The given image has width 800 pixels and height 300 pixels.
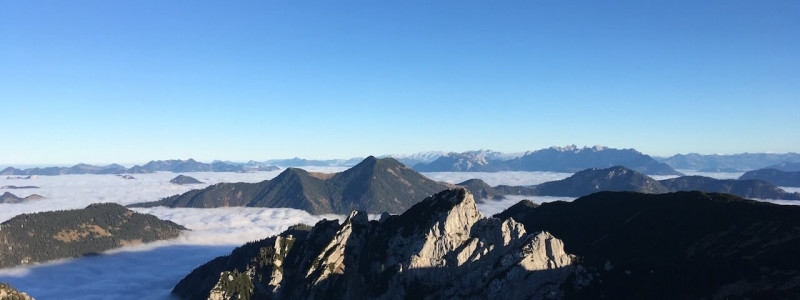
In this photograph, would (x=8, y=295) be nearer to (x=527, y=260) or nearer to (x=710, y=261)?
(x=527, y=260)

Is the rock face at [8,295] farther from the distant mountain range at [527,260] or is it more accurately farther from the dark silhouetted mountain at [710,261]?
the dark silhouetted mountain at [710,261]

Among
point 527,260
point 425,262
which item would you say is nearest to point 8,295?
point 425,262

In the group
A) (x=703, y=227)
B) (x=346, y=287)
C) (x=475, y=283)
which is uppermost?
(x=703, y=227)

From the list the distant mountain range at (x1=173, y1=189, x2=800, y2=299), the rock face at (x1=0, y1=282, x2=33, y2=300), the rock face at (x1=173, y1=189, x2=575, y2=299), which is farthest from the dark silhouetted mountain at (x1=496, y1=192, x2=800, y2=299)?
the rock face at (x1=0, y1=282, x2=33, y2=300)

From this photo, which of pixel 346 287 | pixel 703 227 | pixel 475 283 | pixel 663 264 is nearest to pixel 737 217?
pixel 703 227

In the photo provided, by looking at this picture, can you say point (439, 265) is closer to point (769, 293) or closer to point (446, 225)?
point (446, 225)

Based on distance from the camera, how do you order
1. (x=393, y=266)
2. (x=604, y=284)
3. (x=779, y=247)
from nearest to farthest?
(x=604, y=284) < (x=779, y=247) < (x=393, y=266)

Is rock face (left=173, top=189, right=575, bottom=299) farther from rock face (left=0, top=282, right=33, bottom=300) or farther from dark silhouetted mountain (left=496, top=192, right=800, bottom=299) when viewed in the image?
rock face (left=0, top=282, right=33, bottom=300)
